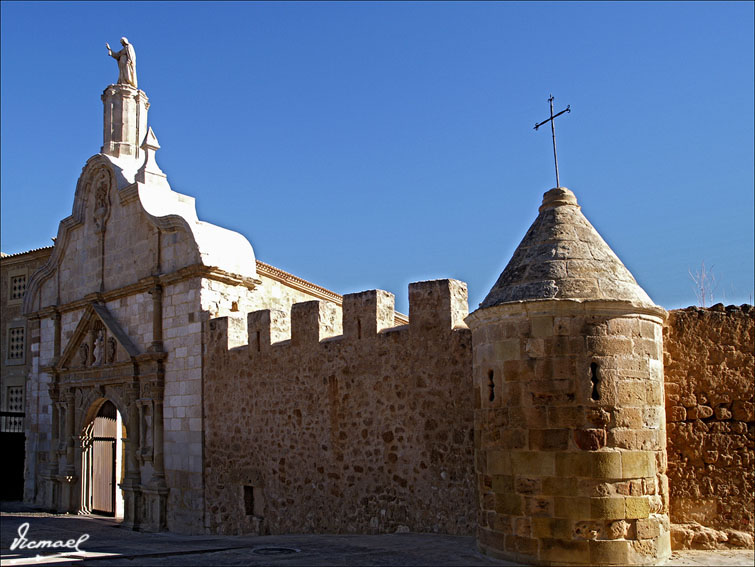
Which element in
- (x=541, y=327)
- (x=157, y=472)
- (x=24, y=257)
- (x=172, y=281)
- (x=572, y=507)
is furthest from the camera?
(x=24, y=257)

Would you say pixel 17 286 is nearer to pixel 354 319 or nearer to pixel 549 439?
pixel 354 319

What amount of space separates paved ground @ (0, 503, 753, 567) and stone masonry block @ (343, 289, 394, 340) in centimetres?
272

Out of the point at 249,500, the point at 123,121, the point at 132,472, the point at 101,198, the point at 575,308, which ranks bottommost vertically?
the point at 249,500

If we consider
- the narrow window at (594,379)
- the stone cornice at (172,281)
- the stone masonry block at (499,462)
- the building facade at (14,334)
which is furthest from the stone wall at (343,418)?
the building facade at (14,334)

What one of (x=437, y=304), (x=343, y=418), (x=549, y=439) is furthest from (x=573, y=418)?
(x=343, y=418)

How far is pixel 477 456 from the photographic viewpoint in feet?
26.0

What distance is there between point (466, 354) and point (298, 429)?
11.1 feet

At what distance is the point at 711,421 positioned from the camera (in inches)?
302

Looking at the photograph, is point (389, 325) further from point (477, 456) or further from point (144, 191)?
point (144, 191)

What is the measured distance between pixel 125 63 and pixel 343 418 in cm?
1106

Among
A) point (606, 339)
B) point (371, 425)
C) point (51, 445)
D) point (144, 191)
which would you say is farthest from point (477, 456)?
point (51, 445)

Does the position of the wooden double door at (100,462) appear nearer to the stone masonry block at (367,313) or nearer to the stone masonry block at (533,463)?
the stone masonry block at (367,313)

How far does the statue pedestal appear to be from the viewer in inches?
667

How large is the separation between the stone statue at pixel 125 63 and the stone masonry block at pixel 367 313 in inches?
389
